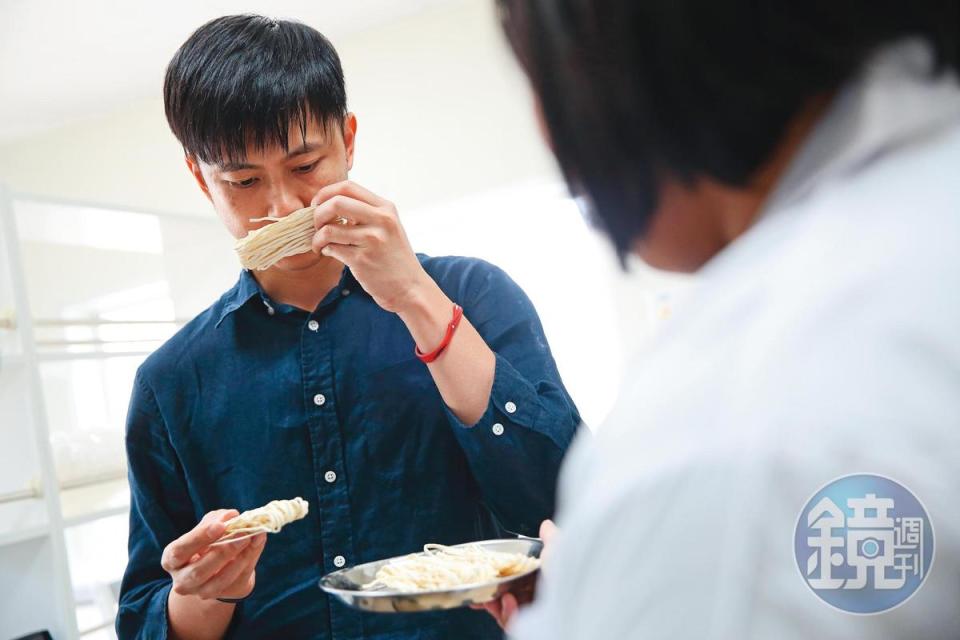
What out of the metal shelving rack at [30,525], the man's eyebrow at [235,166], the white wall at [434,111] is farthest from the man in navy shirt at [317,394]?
the white wall at [434,111]

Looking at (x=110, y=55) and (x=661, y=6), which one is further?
(x=110, y=55)

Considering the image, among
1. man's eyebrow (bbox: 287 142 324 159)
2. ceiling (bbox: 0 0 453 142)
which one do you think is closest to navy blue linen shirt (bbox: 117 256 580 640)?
man's eyebrow (bbox: 287 142 324 159)

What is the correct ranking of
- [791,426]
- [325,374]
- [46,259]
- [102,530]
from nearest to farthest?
[791,426] → [325,374] → [102,530] → [46,259]

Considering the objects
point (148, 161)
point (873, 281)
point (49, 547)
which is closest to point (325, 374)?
point (873, 281)

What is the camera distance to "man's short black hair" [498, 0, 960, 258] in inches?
19.9

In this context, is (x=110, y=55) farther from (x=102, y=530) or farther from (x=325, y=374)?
(x=325, y=374)

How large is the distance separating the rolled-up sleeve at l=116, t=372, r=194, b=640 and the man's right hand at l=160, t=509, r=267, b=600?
231 millimetres

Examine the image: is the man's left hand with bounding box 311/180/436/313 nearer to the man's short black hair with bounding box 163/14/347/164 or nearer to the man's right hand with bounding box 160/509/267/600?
the man's short black hair with bounding box 163/14/347/164

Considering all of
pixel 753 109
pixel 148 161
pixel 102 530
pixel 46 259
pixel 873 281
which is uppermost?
pixel 148 161

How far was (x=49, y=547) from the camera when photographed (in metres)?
2.54

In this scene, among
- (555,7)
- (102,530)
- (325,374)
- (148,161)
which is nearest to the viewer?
(555,7)

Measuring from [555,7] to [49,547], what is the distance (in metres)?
2.52

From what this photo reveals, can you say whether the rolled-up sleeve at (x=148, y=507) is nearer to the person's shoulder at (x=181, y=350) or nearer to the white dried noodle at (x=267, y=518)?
the person's shoulder at (x=181, y=350)

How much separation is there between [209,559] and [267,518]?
0.09 m
